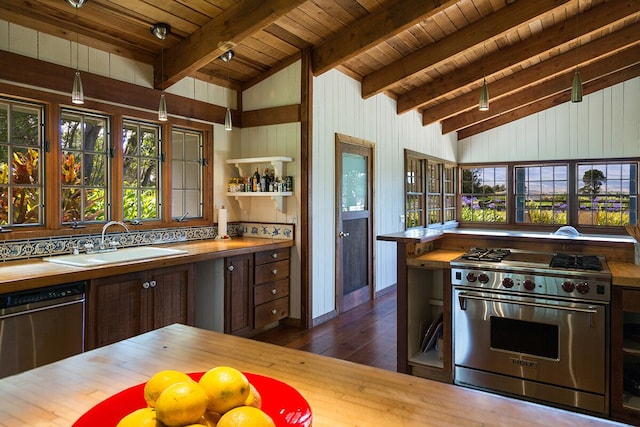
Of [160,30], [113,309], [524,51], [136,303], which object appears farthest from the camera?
[524,51]

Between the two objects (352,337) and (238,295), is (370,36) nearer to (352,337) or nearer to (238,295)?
(238,295)

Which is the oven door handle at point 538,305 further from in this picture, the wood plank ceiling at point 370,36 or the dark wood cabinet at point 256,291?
the wood plank ceiling at point 370,36

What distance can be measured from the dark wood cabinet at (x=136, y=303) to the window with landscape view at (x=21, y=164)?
83 cm

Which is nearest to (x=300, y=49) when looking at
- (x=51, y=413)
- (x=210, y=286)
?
(x=210, y=286)

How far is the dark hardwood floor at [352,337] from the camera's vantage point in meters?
3.68

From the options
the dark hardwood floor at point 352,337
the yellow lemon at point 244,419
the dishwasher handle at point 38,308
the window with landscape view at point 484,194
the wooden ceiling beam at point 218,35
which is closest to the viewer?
the yellow lemon at point 244,419

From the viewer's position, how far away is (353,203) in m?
5.39

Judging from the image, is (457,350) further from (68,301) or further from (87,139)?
(87,139)

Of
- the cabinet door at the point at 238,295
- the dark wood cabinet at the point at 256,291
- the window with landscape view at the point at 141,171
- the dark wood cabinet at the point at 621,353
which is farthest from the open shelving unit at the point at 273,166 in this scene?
the dark wood cabinet at the point at 621,353

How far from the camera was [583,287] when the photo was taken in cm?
256

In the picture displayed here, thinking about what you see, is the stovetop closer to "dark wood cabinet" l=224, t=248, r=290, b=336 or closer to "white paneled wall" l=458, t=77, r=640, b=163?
"dark wood cabinet" l=224, t=248, r=290, b=336

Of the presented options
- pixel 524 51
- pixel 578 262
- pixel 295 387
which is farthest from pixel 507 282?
pixel 524 51

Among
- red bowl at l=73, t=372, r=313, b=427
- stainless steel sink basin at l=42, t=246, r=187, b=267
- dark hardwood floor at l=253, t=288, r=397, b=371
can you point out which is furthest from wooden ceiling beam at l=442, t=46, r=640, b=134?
red bowl at l=73, t=372, r=313, b=427

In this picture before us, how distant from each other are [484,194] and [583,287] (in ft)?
21.0
